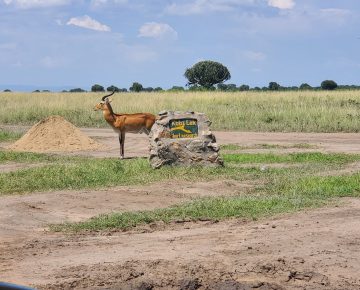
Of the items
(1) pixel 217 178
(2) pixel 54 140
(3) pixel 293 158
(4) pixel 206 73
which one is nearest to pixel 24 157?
(2) pixel 54 140

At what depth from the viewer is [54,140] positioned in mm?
23906

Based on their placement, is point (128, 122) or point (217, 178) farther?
point (128, 122)

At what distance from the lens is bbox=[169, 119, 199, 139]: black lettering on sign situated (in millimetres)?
17516

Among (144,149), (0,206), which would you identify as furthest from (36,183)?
(144,149)

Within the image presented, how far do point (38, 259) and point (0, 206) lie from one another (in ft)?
12.2

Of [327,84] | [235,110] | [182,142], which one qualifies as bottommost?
[182,142]

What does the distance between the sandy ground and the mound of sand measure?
34.9ft

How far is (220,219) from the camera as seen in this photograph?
432 inches

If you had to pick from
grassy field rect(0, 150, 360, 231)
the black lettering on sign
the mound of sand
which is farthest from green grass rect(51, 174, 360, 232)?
the mound of sand

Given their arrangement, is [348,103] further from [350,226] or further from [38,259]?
[38,259]

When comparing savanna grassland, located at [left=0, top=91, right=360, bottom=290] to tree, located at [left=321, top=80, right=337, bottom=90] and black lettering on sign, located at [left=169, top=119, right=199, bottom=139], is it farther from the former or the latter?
tree, located at [left=321, top=80, right=337, bottom=90]

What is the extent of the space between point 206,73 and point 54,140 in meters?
58.1

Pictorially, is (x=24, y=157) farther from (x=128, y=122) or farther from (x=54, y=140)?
(x=54, y=140)

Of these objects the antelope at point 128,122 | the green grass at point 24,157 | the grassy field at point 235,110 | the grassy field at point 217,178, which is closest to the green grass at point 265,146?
the grassy field at point 217,178
